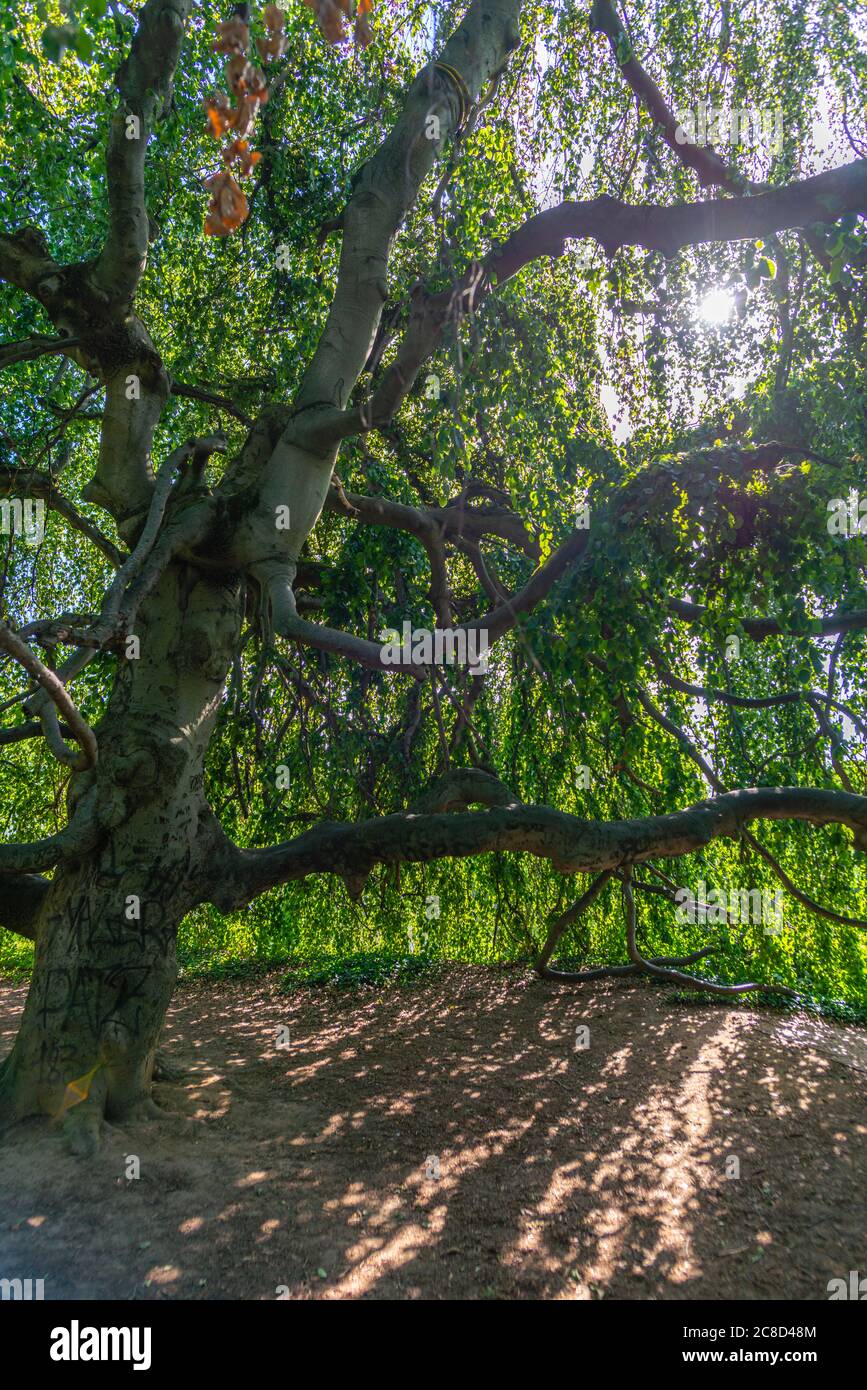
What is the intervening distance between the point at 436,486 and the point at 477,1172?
17.4ft

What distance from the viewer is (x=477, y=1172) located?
3.22 m

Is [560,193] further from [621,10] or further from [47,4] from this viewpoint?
[47,4]

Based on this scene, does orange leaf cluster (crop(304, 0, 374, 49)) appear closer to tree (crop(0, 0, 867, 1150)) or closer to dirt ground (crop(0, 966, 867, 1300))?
tree (crop(0, 0, 867, 1150))

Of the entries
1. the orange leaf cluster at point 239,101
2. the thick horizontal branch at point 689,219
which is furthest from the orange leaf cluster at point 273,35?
the thick horizontal branch at point 689,219

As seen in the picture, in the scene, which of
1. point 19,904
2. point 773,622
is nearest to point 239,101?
point 19,904

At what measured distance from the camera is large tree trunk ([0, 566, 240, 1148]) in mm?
3299

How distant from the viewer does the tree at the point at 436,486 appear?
3.57 metres

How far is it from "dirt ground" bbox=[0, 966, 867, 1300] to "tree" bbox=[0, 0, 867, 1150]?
1.58 feet

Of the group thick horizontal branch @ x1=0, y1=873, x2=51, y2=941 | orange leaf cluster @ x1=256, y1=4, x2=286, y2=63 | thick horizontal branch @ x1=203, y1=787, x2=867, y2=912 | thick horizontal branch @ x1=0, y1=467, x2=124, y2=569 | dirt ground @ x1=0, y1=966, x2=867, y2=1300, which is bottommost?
dirt ground @ x1=0, y1=966, x2=867, y2=1300

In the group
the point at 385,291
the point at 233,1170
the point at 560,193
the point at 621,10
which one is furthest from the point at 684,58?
the point at 233,1170

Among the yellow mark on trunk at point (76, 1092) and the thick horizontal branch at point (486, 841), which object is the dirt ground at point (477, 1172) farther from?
the thick horizontal branch at point (486, 841)

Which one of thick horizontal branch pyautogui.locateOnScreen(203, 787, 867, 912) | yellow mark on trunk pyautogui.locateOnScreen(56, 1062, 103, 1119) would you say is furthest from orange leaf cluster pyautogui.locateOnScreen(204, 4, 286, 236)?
yellow mark on trunk pyautogui.locateOnScreen(56, 1062, 103, 1119)

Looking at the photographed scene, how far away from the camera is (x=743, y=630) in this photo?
14.2 feet
